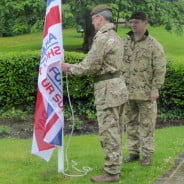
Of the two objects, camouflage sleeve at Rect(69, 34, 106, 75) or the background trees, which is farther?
the background trees

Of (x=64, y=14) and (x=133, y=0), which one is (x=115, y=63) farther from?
(x=133, y=0)

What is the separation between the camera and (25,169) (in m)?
6.35

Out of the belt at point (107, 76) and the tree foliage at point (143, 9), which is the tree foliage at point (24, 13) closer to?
the tree foliage at point (143, 9)

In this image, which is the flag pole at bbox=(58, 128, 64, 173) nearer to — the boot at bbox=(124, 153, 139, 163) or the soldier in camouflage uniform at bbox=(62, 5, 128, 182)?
the soldier in camouflage uniform at bbox=(62, 5, 128, 182)

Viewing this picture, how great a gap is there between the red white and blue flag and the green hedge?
15.4 feet

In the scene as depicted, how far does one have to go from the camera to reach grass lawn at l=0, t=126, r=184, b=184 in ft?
19.3

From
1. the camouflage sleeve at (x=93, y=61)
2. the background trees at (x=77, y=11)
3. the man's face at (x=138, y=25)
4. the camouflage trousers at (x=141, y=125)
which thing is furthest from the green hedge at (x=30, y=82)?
the camouflage sleeve at (x=93, y=61)

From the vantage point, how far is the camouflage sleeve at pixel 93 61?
5387 mm

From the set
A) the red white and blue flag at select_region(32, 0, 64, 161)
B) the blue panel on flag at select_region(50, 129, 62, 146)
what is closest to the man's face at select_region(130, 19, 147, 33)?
the red white and blue flag at select_region(32, 0, 64, 161)

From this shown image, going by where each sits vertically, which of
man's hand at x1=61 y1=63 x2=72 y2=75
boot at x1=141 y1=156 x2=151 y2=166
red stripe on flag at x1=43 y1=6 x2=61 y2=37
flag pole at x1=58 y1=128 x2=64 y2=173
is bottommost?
boot at x1=141 y1=156 x2=151 y2=166

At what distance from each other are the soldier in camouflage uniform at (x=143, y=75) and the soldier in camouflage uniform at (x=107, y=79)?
2.20ft

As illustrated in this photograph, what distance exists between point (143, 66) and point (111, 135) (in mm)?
1156

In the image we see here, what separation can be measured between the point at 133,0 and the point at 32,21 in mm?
3121

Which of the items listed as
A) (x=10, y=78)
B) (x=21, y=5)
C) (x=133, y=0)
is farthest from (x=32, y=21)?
(x=10, y=78)
